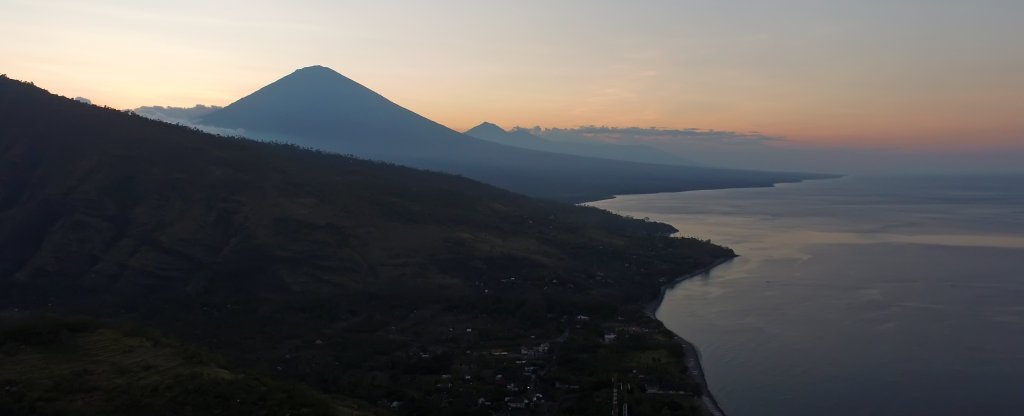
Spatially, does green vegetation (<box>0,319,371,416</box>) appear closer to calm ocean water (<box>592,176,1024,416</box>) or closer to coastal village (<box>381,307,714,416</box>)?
coastal village (<box>381,307,714,416</box>)

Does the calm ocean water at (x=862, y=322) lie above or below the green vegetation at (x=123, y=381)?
below

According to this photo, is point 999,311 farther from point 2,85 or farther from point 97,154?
point 2,85

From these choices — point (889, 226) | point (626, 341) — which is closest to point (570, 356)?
point (626, 341)

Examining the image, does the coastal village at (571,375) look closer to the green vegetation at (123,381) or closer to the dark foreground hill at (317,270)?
the dark foreground hill at (317,270)

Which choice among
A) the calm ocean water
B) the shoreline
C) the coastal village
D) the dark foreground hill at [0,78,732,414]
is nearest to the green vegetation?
the dark foreground hill at [0,78,732,414]

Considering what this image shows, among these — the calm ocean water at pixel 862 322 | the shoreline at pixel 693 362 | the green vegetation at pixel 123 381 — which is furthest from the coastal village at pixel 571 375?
the green vegetation at pixel 123 381
